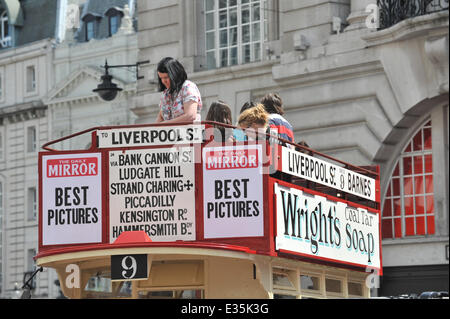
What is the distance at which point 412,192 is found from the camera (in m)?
26.1

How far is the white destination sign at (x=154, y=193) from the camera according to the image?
474 inches

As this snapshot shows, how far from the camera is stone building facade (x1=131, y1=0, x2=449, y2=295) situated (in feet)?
80.7

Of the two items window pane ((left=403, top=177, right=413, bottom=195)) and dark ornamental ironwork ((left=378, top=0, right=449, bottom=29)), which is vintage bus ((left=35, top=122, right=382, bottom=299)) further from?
window pane ((left=403, top=177, right=413, bottom=195))

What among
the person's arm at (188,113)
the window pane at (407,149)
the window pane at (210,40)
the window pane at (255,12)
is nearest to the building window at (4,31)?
the window pane at (210,40)

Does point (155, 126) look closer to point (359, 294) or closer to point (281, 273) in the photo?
point (281, 273)

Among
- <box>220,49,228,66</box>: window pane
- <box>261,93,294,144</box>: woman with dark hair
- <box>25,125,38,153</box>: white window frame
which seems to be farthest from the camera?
<box>25,125,38,153</box>: white window frame

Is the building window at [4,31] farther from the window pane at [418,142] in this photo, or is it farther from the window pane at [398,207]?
the window pane at [418,142]

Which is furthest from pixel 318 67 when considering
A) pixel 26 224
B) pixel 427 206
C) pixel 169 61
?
pixel 26 224

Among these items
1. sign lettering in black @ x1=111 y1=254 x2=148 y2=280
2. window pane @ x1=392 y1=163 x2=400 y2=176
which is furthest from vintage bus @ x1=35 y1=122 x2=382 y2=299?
window pane @ x1=392 y1=163 x2=400 y2=176

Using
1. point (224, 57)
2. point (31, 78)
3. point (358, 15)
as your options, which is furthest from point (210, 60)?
point (31, 78)

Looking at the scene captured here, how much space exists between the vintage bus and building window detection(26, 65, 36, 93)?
5189cm

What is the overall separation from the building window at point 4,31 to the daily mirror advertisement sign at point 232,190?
2100 inches

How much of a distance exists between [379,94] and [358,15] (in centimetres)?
159

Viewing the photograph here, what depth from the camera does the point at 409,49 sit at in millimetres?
24609
